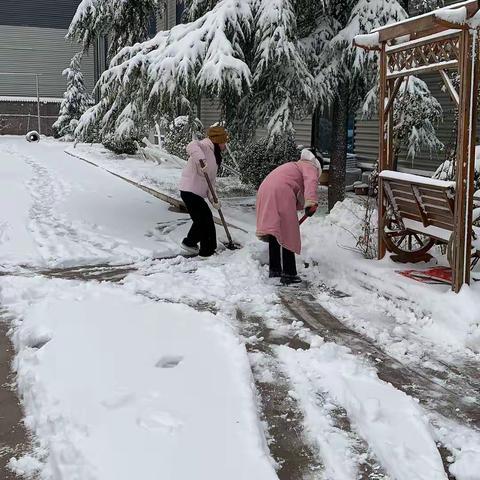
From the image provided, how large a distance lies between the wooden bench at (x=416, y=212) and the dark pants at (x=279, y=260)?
1.10 meters

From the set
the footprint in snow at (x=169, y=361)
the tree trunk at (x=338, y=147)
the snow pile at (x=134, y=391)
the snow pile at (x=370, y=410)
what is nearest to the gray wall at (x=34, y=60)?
the tree trunk at (x=338, y=147)

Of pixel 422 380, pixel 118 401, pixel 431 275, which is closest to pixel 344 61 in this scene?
pixel 431 275

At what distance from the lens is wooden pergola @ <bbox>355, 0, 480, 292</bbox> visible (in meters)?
5.04

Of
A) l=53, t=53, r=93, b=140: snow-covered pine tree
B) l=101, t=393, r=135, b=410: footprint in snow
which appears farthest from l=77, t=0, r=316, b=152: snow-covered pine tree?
l=53, t=53, r=93, b=140: snow-covered pine tree

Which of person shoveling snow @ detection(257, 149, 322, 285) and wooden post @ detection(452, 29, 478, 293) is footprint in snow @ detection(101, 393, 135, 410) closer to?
person shoveling snow @ detection(257, 149, 322, 285)

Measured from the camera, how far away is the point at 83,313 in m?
5.05

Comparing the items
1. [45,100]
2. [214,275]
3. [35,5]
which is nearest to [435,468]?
[214,275]

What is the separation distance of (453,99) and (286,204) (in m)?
1.84

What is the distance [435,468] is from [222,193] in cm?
992

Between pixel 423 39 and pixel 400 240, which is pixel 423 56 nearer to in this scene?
pixel 423 39

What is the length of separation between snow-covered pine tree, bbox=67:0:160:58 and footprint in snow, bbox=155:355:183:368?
27.8 ft

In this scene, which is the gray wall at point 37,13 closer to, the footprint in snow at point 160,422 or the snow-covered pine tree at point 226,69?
the snow-covered pine tree at point 226,69

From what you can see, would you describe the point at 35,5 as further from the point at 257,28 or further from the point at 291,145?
the point at 257,28

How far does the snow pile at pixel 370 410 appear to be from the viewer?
3.03m
